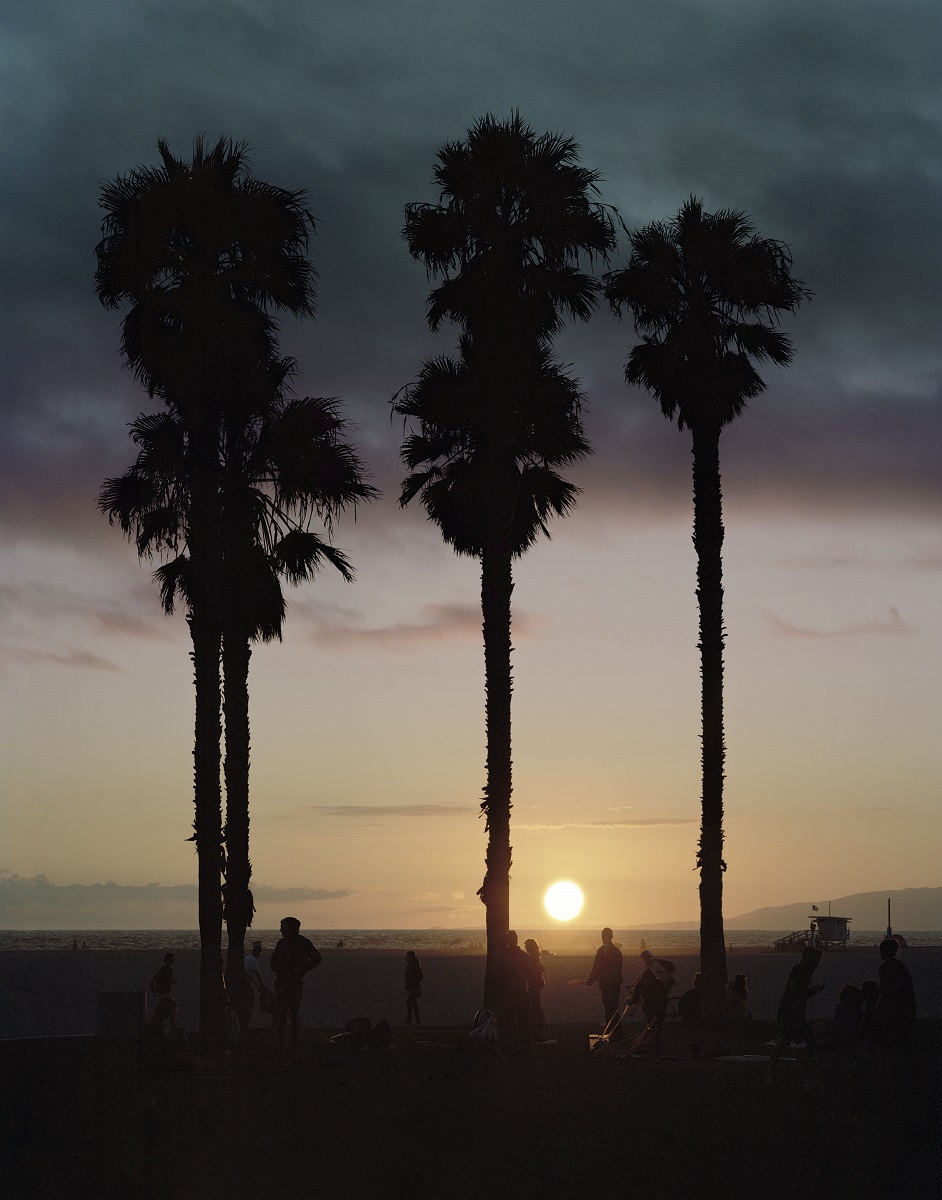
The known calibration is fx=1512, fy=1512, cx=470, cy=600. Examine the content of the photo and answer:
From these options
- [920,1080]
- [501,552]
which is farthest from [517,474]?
[920,1080]

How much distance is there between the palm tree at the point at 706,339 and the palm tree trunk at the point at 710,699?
0.8 inches

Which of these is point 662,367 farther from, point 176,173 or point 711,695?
point 176,173

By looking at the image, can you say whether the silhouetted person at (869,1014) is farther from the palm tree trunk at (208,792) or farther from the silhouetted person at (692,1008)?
the palm tree trunk at (208,792)

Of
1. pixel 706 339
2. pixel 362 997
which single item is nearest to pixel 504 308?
pixel 706 339

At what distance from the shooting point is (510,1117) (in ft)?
51.2

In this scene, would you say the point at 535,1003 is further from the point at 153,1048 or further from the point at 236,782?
the point at 153,1048

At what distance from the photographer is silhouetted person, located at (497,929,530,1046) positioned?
74.4 feet

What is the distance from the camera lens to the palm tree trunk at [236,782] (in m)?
26.4

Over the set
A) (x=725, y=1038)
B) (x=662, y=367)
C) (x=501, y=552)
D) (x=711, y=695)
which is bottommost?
(x=725, y=1038)

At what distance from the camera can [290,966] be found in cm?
2125

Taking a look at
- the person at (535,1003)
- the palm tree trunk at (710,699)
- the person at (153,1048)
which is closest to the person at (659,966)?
the person at (535,1003)

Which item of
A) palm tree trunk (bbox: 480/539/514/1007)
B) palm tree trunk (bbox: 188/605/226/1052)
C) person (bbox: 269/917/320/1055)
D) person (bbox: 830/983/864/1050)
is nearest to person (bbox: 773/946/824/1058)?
person (bbox: 830/983/864/1050)

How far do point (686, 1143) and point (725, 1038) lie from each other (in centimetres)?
1248

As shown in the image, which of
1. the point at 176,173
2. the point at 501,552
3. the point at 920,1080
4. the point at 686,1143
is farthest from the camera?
the point at 501,552
